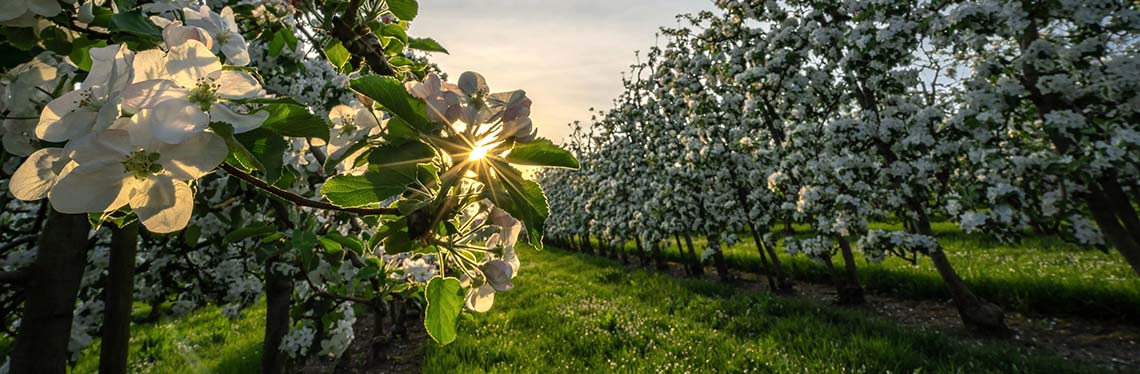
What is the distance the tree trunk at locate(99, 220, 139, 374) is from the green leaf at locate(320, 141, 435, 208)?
1.68m

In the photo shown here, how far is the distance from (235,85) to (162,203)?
165 mm

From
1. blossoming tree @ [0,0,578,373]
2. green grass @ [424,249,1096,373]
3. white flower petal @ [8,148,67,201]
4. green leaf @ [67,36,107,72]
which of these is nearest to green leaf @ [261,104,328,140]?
blossoming tree @ [0,0,578,373]

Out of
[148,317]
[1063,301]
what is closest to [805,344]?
[1063,301]

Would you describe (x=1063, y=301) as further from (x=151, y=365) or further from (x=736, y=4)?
(x=151, y=365)

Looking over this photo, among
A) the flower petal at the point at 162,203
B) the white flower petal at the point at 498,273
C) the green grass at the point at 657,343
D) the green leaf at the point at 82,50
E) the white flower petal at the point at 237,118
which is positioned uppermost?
the green leaf at the point at 82,50

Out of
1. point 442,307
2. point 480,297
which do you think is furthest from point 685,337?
point 442,307

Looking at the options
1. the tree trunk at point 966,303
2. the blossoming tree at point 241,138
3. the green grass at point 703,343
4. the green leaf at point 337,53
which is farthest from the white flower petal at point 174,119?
the tree trunk at point 966,303

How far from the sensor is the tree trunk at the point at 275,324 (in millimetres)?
3043

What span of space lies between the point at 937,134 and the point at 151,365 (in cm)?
840

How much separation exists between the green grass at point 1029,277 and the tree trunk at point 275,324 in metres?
5.43

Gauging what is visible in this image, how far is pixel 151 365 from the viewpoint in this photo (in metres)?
5.37

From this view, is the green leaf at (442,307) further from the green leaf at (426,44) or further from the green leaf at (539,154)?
the green leaf at (426,44)

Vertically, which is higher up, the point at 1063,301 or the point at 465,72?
the point at 465,72

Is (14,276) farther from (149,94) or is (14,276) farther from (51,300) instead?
(149,94)
